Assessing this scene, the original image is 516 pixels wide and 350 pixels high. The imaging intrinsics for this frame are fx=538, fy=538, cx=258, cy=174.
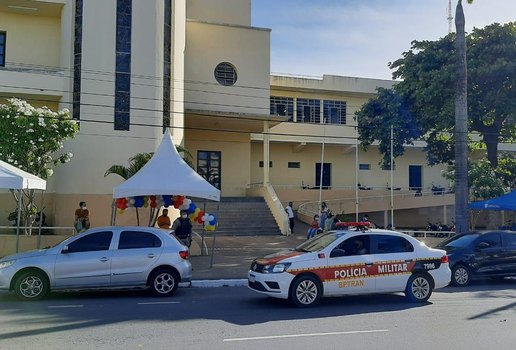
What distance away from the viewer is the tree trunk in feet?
63.8

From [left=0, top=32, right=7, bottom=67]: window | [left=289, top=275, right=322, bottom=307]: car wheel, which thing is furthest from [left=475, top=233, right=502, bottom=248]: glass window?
[left=0, top=32, right=7, bottom=67]: window

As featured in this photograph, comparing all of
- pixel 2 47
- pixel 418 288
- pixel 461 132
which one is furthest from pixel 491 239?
pixel 2 47

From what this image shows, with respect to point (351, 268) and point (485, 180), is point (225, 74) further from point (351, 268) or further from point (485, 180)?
point (351, 268)

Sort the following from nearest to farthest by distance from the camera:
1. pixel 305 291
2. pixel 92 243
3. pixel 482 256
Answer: pixel 305 291
pixel 92 243
pixel 482 256

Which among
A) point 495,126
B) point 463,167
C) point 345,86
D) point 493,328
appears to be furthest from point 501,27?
point 493,328

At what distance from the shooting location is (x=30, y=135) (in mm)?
17750

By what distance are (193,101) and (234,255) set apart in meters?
12.3

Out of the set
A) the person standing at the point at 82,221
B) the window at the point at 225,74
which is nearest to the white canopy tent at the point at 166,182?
the person standing at the point at 82,221

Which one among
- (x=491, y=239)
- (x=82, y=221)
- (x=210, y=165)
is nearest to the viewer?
(x=491, y=239)

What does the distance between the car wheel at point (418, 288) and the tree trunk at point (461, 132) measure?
8.78 meters

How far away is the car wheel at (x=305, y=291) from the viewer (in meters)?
10.3

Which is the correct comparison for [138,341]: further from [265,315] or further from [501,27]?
[501,27]

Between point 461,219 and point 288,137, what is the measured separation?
655 inches

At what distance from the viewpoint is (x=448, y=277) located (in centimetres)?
1165
